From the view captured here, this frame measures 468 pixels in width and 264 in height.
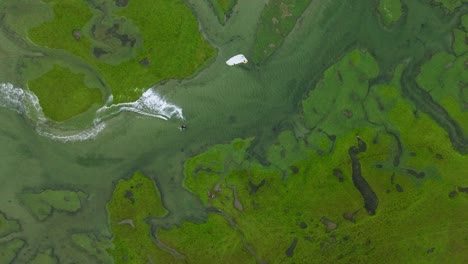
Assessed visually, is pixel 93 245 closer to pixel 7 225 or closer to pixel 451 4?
pixel 7 225

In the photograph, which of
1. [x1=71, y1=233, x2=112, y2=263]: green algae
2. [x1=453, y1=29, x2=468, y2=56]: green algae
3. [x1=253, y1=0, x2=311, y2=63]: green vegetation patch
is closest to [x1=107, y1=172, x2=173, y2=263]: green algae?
[x1=71, y1=233, x2=112, y2=263]: green algae

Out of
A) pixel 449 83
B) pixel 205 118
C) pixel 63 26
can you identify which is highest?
pixel 63 26

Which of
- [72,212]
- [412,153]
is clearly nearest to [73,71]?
[72,212]

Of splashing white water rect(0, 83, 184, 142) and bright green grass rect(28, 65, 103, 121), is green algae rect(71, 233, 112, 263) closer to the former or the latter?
splashing white water rect(0, 83, 184, 142)

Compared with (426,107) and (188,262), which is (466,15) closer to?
(426,107)

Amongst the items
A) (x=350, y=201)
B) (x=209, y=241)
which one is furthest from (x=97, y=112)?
(x=350, y=201)

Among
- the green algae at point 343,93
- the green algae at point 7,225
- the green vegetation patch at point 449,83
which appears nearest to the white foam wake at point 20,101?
the green algae at point 7,225

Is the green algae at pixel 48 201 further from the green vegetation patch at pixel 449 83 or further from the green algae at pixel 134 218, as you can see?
the green vegetation patch at pixel 449 83
